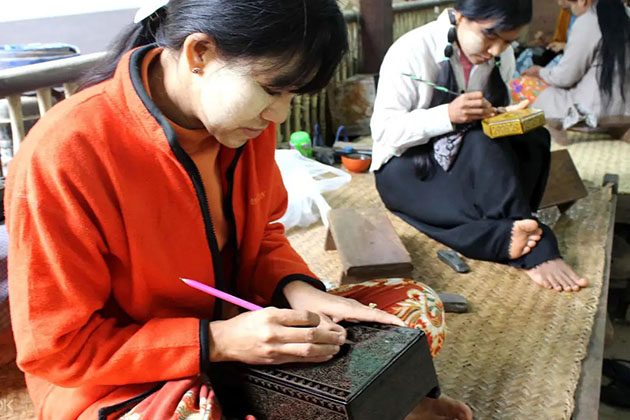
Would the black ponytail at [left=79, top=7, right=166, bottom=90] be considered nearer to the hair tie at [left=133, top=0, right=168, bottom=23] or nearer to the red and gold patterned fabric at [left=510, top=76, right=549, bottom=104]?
the hair tie at [left=133, top=0, right=168, bottom=23]

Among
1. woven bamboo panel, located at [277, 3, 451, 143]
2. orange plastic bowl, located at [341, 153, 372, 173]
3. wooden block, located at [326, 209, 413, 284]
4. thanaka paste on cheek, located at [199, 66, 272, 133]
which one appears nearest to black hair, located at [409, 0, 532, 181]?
wooden block, located at [326, 209, 413, 284]

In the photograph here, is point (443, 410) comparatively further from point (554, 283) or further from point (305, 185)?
point (305, 185)

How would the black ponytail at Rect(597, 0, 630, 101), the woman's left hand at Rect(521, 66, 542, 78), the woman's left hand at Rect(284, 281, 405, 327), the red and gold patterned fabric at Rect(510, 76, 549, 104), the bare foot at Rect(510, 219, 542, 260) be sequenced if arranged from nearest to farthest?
the woman's left hand at Rect(284, 281, 405, 327), the bare foot at Rect(510, 219, 542, 260), the black ponytail at Rect(597, 0, 630, 101), the red and gold patterned fabric at Rect(510, 76, 549, 104), the woman's left hand at Rect(521, 66, 542, 78)

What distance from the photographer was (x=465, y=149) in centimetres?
236

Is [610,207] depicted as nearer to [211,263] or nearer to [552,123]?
[552,123]

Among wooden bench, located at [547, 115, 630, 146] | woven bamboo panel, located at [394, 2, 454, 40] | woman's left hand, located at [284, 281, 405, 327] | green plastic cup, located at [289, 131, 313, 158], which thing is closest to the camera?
woman's left hand, located at [284, 281, 405, 327]

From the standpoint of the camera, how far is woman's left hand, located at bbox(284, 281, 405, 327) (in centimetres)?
124

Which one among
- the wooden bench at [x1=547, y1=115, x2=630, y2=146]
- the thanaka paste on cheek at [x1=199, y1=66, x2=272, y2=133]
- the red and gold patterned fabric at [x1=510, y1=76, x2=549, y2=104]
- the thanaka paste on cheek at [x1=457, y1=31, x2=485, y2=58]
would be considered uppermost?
the thanaka paste on cheek at [x1=199, y1=66, x2=272, y2=133]

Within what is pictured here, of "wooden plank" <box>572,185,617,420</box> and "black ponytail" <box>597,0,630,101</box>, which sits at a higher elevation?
"black ponytail" <box>597,0,630,101</box>

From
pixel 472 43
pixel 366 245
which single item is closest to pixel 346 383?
pixel 366 245

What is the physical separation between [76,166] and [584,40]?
3525 mm

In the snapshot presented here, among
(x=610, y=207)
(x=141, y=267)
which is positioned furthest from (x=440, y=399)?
(x=610, y=207)

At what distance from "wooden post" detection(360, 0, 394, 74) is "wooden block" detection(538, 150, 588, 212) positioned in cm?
191

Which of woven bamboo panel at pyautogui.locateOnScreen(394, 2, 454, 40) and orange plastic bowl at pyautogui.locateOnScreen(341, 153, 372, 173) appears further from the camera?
woven bamboo panel at pyautogui.locateOnScreen(394, 2, 454, 40)
